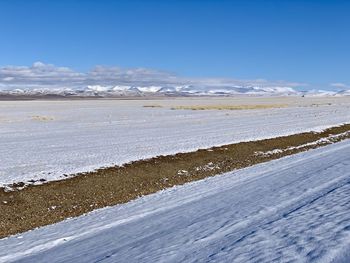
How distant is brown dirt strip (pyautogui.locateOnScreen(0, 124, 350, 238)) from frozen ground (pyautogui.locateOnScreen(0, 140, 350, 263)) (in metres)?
Answer: 0.84

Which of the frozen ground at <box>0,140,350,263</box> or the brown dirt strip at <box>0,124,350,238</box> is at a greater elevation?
the frozen ground at <box>0,140,350,263</box>

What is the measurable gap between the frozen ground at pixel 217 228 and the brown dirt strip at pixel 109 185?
843 mm

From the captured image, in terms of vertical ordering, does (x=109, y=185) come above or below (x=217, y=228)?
below

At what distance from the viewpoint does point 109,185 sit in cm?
1555

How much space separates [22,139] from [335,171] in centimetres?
2155

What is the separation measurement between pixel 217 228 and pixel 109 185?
6.97 metres

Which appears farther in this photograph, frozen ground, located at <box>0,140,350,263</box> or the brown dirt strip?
the brown dirt strip

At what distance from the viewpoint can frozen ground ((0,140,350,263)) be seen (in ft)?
23.5

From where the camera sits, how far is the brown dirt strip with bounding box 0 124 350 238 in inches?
487

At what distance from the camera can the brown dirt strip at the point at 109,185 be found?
12.4 meters

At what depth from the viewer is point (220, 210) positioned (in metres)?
11.0

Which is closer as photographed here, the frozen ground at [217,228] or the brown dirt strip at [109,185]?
the frozen ground at [217,228]

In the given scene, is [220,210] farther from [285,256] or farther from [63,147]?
[63,147]

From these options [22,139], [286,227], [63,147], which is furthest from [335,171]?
[22,139]
